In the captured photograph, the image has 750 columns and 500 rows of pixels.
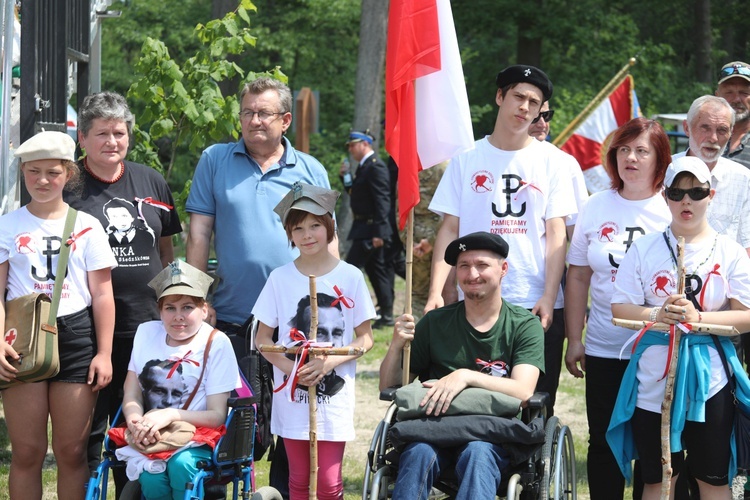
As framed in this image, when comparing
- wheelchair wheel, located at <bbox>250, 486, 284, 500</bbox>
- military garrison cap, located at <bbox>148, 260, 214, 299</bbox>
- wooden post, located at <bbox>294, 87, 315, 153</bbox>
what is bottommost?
wheelchair wheel, located at <bbox>250, 486, 284, 500</bbox>

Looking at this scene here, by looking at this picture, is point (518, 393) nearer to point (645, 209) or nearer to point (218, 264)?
point (645, 209)

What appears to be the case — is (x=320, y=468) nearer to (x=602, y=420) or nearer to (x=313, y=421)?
(x=313, y=421)

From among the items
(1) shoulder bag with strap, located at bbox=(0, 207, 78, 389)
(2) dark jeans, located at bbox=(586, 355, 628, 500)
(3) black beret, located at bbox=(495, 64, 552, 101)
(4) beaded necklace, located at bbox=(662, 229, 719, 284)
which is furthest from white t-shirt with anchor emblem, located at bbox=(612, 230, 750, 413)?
(1) shoulder bag with strap, located at bbox=(0, 207, 78, 389)

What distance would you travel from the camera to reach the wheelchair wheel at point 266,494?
4438mm

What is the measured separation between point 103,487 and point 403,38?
92.7 inches

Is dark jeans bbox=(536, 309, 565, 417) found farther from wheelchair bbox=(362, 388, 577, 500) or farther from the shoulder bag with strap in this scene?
the shoulder bag with strap

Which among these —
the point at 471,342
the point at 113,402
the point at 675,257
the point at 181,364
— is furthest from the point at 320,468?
the point at 675,257

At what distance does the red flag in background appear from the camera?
4871mm

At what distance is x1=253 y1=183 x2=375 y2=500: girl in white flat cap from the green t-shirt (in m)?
0.27

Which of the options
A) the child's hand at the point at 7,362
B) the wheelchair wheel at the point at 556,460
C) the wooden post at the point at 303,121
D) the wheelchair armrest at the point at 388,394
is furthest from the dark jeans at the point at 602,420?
the wooden post at the point at 303,121

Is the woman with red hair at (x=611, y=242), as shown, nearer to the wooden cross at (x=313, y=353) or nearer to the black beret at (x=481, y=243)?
the black beret at (x=481, y=243)

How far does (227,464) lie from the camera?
4.50 m

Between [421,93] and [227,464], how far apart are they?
1.91 metres

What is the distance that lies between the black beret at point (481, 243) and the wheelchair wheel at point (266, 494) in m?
1.30
